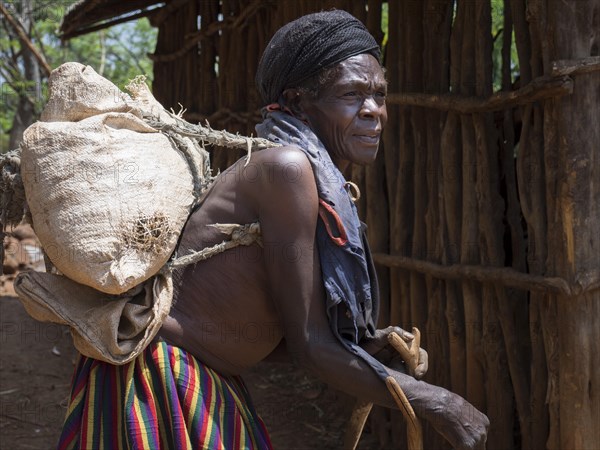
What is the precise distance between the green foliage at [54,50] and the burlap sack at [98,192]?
340 inches

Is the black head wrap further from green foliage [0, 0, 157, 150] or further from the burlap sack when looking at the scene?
green foliage [0, 0, 157, 150]

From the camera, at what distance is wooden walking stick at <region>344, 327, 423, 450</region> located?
2.06 metres

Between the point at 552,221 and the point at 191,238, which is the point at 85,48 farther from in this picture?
the point at 191,238

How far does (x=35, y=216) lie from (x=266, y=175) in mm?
555

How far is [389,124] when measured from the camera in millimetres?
4500

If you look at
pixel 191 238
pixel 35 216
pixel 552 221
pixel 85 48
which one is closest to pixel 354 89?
pixel 191 238

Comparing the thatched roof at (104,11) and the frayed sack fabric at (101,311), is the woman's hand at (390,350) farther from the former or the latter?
the thatched roof at (104,11)

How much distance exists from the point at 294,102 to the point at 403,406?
0.87m

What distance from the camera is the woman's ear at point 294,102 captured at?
2.29 m

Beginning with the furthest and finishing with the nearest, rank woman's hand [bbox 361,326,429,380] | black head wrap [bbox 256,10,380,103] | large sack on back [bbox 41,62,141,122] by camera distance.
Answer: woman's hand [bbox 361,326,429,380], black head wrap [bbox 256,10,380,103], large sack on back [bbox 41,62,141,122]

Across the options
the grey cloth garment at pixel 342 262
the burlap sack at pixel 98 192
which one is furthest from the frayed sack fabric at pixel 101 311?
the grey cloth garment at pixel 342 262

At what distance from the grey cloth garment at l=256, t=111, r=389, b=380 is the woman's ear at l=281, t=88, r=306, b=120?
0.15 metres

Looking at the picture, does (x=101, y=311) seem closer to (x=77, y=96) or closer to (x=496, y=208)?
(x=77, y=96)

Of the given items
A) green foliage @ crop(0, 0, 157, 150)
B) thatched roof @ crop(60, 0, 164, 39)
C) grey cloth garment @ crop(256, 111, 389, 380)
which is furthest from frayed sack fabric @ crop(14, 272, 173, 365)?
green foliage @ crop(0, 0, 157, 150)
